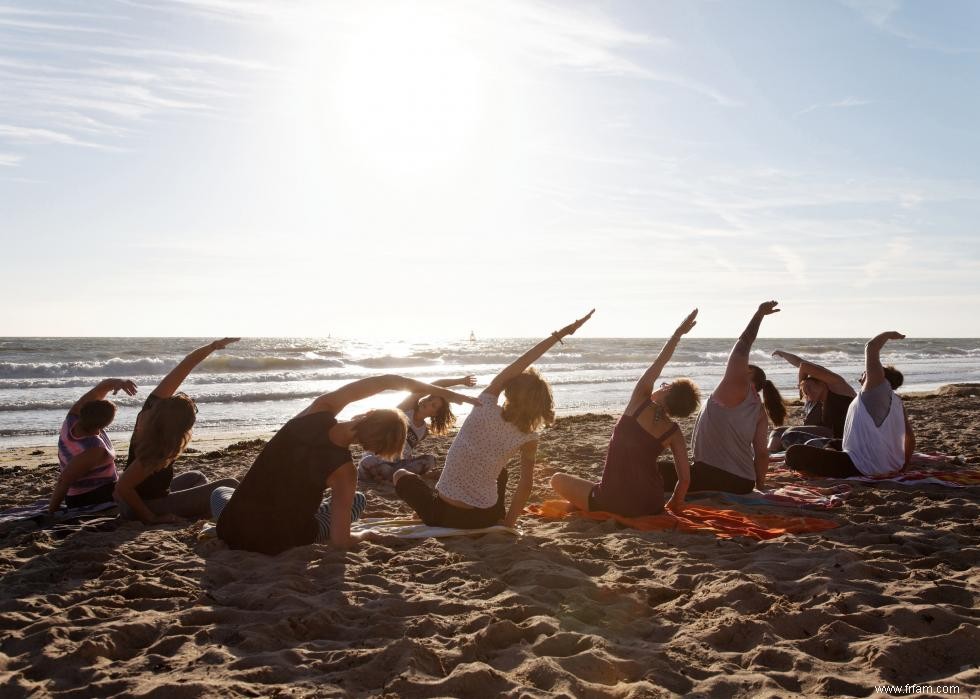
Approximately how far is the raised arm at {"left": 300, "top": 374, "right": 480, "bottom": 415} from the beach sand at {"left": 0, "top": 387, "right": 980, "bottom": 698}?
37.9 inches

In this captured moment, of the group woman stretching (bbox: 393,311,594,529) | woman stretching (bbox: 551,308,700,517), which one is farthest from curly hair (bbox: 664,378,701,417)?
woman stretching (bbox: 393,311,594,529)

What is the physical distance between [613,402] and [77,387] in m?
15.5

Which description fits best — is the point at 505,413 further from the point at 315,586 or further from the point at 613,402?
the point at 613,402

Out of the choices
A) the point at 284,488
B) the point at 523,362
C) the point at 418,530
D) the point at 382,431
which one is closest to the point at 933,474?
the point at 523,362

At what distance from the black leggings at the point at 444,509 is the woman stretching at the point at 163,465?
1.62 metres

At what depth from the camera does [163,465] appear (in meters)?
5.34

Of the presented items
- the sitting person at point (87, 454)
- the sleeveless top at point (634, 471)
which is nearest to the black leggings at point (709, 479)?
the sleeveless top at point (634, 471)

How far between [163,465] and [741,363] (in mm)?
4604

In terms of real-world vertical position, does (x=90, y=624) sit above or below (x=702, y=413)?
below

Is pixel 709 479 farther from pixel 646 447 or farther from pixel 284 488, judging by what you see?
pixel 284 488

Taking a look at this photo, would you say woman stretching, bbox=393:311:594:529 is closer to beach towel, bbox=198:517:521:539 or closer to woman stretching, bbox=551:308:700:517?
beach towel, bbox=198:517:521:539

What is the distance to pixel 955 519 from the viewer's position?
536cm

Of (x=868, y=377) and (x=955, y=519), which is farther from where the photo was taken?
(x=868, y=377)

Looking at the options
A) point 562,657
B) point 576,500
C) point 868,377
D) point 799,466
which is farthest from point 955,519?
point 562,657
